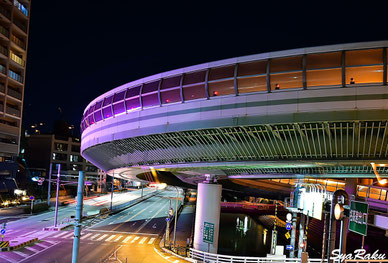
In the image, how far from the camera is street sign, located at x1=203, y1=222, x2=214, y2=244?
28.6m

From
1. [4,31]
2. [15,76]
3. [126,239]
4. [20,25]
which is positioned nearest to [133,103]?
[126,239]

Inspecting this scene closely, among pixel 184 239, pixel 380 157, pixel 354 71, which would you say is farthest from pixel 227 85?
pixel 184 239

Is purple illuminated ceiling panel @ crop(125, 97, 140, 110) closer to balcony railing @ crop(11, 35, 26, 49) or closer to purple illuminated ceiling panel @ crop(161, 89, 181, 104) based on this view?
purple illuminated ceiling panel @ crop(161, 89, 181, 104)

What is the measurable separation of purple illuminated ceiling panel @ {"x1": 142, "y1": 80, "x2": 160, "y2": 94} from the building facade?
159 feet

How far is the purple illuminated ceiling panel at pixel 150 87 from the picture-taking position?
2595 centimetres

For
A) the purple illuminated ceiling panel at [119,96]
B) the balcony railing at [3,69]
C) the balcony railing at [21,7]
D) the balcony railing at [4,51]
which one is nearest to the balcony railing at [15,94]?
the balcony railing at [3,69]

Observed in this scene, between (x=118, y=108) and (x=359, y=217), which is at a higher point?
(x=118, y=108)

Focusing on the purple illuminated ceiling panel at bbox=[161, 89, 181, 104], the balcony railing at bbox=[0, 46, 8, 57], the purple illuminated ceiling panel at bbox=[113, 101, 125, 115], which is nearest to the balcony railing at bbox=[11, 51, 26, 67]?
the balcony railing at bbox=[0, 46, 8, 57]

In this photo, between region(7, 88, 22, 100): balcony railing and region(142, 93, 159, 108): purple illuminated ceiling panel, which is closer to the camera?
region(142, 93, 159, 108): purple illuminated ceiling panel

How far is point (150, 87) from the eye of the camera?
26.4 m

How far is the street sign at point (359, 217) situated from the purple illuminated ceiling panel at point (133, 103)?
1759cm

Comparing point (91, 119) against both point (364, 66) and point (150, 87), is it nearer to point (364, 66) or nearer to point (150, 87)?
point (150, 87)

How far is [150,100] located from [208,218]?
10996 millimetres

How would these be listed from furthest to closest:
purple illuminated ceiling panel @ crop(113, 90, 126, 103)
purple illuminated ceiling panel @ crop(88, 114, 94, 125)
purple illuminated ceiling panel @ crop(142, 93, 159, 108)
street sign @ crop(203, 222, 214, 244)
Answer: purple illuminated ceiling panel @ crop(88, 114, 94, 125)
purple illuminated ceiling panel @ crop(113, 90, 126, 103)
street sign @ crop(203, 222, 214, 244)
purple illuminated ceiling panel @ crop(142, 93, 159, 108)
